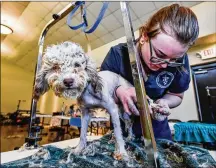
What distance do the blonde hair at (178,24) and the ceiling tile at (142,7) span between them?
1.89 meters

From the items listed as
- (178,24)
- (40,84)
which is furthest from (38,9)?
(178,24)

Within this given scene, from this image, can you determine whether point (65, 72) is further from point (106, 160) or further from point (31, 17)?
point (31, 17)

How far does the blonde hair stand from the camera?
436 mm

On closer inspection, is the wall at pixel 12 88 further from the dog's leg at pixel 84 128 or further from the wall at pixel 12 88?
the dog's leg at pixel 84 128

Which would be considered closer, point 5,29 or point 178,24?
point 178,24

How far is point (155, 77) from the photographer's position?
0.61 metres

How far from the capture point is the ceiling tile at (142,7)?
2123 millimetres

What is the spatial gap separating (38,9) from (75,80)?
9.04 feet

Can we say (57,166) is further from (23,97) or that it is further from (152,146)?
(23,97)

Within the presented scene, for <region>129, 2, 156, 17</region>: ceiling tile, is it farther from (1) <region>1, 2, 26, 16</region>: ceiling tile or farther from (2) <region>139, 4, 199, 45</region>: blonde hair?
(1) <region>1, 2, 26, 16</region>: ceiling tile

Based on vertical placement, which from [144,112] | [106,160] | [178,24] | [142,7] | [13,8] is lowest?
[106,160]

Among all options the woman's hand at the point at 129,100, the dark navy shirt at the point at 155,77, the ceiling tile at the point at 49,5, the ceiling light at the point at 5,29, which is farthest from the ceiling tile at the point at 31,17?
the woman's hand at the point at 129,100

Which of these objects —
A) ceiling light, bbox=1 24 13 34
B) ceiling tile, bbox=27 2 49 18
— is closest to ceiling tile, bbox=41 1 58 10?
ceiling tile, bbox=27 2 49 18

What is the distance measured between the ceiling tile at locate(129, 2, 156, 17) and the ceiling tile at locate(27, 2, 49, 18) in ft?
4.97
